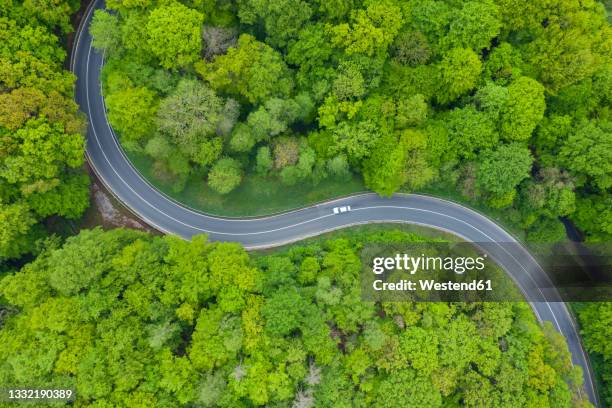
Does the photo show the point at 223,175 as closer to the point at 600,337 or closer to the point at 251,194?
the point at 251,194

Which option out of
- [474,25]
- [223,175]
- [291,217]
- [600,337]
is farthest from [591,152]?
[223,175]

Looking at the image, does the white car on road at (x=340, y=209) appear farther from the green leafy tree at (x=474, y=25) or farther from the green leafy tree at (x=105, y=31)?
the green leafy tree at (x=105, y=31)

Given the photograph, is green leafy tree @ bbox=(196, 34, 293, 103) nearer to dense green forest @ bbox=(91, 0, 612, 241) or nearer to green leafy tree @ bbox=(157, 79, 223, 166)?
dense green forest @ bbox=(91, 0, 612, 241)

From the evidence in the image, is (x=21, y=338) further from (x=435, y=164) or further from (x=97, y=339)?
(x=435, y=164)

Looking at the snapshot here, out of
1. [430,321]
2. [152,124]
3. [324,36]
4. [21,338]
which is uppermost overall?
[324,36]

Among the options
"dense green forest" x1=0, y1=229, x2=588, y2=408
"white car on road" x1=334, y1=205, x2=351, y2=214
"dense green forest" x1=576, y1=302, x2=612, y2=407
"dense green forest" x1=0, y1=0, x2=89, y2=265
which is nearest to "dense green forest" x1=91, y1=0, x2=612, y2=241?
"dense green forest" x1=0, y1=0, x2=89, y2=265

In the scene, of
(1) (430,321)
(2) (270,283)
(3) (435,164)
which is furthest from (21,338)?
(3) (435,164)

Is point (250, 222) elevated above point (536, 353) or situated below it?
above
